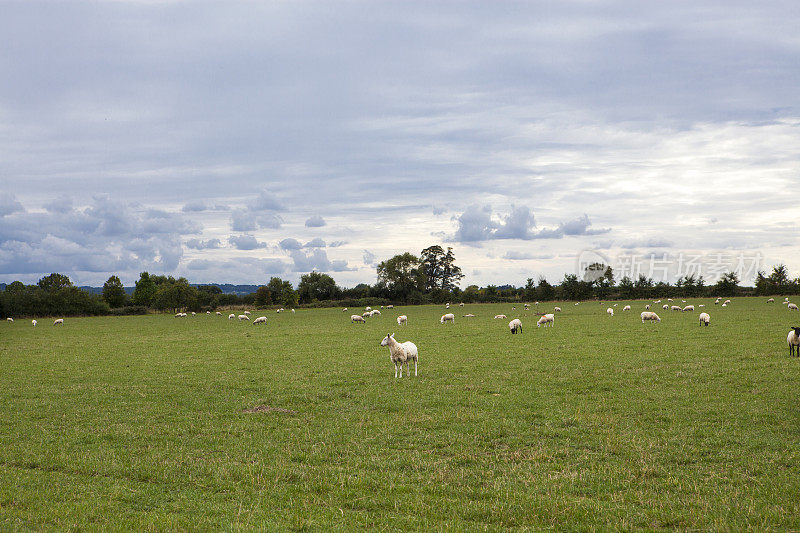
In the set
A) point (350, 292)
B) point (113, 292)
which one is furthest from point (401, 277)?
point (113, 292)

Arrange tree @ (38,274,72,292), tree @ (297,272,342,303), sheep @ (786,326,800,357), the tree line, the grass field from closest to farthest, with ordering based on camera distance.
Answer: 1. the grass field
2. sheep @ (786,326,800,357)
3. the tree line
4. tree @ (38,274,72,292)
5. tree @ (297,272,342,303)

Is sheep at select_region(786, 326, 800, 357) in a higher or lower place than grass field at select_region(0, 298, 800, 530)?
higher

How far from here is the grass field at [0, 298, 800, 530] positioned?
300 inches

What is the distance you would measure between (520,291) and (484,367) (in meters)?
108

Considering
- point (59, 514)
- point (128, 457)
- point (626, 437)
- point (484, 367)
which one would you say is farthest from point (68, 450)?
point (484, 367)

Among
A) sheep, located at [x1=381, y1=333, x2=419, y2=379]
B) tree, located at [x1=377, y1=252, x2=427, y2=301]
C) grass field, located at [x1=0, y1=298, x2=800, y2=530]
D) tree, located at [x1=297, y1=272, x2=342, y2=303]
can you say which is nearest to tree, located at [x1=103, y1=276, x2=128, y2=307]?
tree, located at [x1=297, y1=272, x2=342, y2=303]

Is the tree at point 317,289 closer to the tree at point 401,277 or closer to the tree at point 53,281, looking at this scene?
the tree at point 401,277

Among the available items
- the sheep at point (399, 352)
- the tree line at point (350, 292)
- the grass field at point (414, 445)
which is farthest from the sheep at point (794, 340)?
the tree line at point (350, 292)

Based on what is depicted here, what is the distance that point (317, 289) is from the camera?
13200 centimetres

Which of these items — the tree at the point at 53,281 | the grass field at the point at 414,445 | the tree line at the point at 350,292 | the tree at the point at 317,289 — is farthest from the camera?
the tree at the point at 317,289

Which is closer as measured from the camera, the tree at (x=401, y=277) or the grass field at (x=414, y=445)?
the grass field at (x=414, y=445)

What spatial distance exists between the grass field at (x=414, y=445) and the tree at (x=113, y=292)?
373 ft

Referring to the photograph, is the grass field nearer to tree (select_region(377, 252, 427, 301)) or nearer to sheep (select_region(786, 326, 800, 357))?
sheep (select_region(786, 326, 800, 357))

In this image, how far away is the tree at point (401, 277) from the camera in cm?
12950
